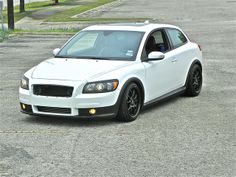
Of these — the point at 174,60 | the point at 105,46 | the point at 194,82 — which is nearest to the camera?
the point at 105,46

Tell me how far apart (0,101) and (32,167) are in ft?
14.1

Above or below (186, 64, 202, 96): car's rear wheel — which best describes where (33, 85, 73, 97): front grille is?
above

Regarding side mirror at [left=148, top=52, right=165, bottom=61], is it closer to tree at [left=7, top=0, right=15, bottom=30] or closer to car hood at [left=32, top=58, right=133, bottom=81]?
car hood at [left=32, top=58, right=133, bottom=81]

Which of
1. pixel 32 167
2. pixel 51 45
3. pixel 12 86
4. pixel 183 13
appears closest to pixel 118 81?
pixel 32 167

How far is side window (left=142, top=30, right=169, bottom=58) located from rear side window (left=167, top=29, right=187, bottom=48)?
250 millimetres

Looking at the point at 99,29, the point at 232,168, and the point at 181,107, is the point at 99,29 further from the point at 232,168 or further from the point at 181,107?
the point at 232,168

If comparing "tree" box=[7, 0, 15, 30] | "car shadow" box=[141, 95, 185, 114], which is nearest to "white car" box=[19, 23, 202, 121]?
"car shadow" box=[141, 95, 185, 114]

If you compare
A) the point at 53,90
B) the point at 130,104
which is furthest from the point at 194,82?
the point at 53,90

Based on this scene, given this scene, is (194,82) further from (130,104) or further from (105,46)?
(130,104)

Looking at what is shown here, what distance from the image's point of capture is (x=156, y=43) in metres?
9.84

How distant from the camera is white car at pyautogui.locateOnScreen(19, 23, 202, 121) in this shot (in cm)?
827

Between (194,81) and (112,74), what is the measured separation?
2.79m

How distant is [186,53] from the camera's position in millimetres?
10477

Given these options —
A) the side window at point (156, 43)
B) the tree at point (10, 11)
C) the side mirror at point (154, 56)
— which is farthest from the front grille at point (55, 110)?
the tree at point (10, 11)
